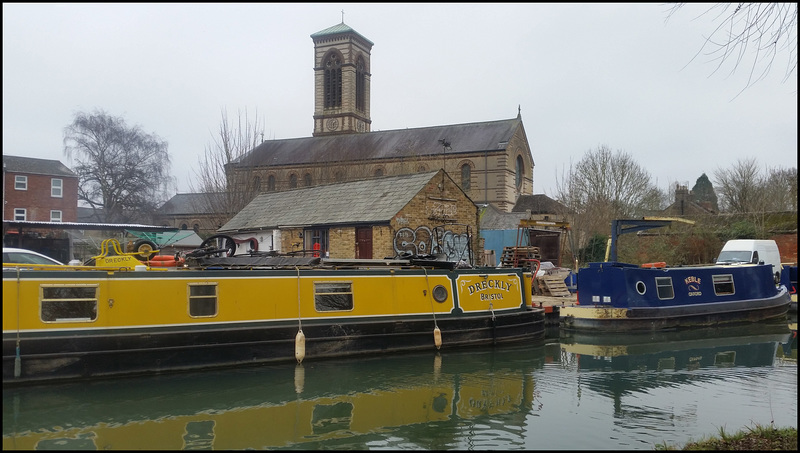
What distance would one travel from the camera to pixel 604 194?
33.1 m

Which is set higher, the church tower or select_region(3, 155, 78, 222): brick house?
the church tower

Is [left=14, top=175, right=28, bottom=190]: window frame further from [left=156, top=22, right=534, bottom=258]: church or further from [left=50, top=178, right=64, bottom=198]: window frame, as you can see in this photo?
[left=156, top=22, right=534, bottom=258]: church

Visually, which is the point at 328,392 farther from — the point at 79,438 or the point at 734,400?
the point at 734,400

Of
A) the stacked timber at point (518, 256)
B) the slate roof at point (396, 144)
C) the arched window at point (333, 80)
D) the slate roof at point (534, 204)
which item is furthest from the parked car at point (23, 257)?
the arched window at point (333, 80)

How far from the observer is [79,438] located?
23.5 ft

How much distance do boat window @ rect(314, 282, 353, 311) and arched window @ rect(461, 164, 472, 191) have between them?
3681 cm

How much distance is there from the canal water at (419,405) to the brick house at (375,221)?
960cm

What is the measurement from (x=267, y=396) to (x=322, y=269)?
3.30 meters

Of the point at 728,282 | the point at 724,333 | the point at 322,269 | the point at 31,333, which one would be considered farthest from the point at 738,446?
the point at 728,282

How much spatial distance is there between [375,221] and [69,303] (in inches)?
507

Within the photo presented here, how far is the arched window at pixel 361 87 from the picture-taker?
2446 inches

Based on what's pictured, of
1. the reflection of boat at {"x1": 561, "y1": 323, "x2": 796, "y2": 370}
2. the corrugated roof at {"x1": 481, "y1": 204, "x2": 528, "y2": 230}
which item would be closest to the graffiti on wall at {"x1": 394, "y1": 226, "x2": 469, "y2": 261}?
the reflection of boat at {"x1": 561, "y1": 323, "x2": 796, "y2": 370}

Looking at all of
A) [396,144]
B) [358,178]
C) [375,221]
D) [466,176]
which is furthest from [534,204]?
[375,221]

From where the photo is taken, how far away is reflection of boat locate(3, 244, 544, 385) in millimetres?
9180
